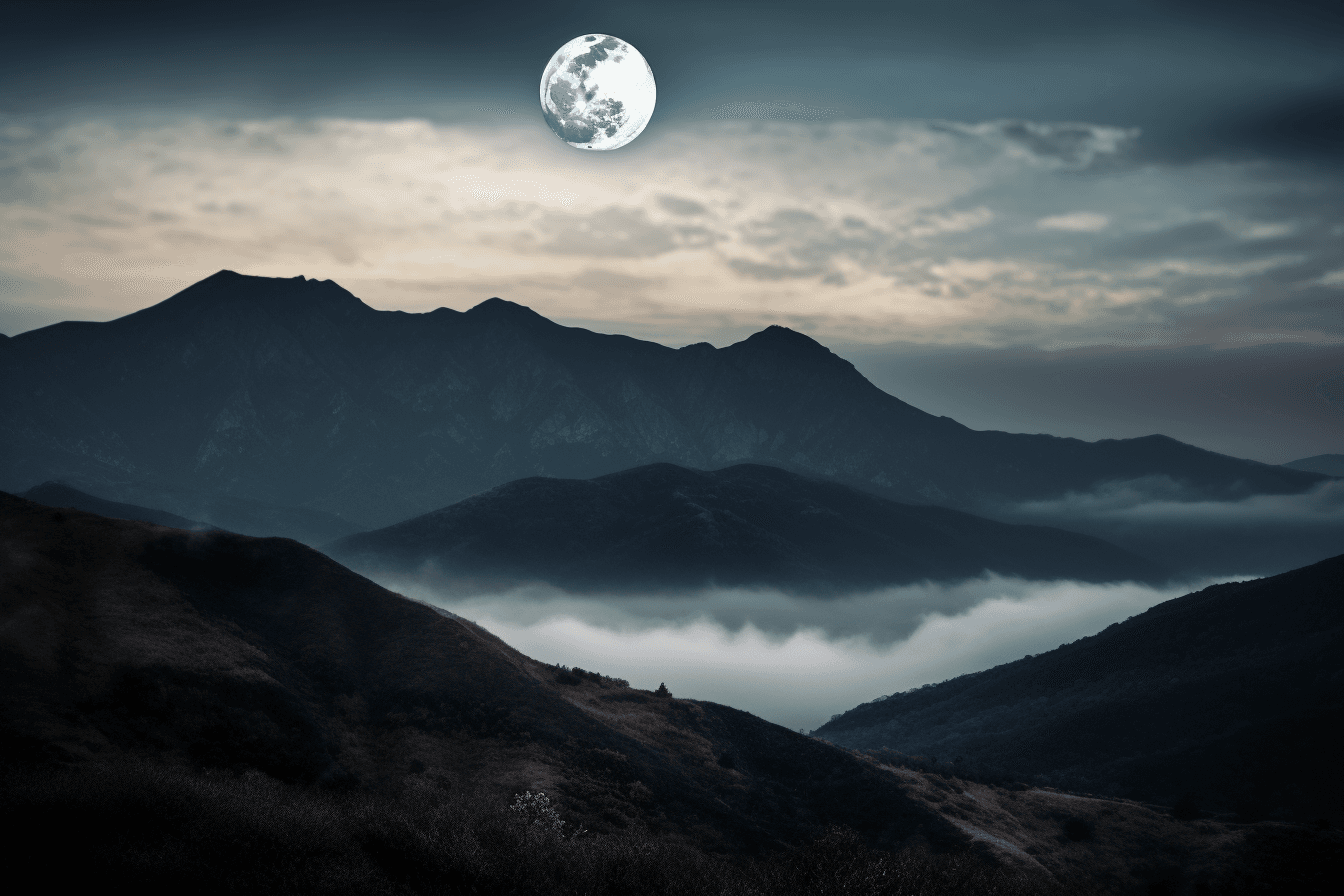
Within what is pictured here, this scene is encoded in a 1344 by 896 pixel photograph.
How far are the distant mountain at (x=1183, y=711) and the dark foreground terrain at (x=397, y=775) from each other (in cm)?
4636

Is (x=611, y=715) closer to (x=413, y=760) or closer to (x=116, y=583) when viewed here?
(x=413, y=760)

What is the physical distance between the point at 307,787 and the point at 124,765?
947cm

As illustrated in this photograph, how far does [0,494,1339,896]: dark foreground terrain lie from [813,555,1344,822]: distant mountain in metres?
46.4

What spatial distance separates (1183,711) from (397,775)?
13145 centimetres

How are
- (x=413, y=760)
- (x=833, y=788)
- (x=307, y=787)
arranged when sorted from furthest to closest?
1. (x=833, y=788)
2. (x=413, y=760)
3. (x=307, y=787)

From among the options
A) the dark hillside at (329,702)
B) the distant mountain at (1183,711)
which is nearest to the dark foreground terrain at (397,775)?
the dark hillside at (329,702)

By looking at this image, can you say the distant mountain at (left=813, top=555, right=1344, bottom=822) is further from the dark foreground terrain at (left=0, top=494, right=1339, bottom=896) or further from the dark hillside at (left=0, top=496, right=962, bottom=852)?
the dark hillside at (left=0, top=496, right=962, bottom=852)

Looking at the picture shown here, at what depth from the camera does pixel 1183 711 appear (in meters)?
131

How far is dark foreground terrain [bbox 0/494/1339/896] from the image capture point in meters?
25.5

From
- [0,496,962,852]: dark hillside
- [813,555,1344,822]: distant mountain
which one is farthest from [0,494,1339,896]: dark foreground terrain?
[813,555,1344,822]: distant mountain

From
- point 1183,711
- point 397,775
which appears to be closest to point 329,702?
point 397,775

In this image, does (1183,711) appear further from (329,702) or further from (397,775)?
(329,702)

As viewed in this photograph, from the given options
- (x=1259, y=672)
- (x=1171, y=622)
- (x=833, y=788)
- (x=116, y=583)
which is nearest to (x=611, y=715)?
(x=833, y=788)

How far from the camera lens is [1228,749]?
366ft
